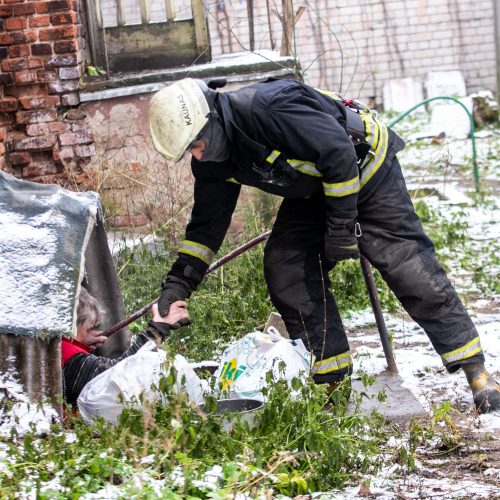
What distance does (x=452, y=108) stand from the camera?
45.6 feet

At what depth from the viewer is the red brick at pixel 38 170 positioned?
746cm

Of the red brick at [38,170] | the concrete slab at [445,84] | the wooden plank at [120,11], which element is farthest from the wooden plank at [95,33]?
the concrete slab at [445,84]

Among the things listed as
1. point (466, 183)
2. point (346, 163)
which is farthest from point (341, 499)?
point (466, 183)

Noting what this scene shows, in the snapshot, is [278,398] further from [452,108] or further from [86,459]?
[452,108]

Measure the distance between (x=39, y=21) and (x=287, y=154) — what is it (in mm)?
3927

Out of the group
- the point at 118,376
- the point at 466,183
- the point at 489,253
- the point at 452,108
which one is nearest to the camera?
the point at 118,376

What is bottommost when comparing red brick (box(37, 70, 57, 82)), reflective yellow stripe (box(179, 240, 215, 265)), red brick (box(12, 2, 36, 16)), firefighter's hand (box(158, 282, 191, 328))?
firefighter's hand (box(158, 282, 191, 328))

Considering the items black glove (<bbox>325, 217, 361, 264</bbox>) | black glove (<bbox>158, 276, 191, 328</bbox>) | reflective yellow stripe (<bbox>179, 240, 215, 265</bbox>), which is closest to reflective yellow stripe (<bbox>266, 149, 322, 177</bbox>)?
black glove (<bbox>325, 217, 361, 264</bbox>)

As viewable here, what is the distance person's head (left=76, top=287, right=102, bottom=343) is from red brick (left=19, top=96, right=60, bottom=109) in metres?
3.17

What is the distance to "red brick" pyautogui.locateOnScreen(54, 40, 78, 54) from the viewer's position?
7273mm

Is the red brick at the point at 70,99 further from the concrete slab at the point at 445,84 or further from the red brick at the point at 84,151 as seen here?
the concrete slab at the point at 445,84

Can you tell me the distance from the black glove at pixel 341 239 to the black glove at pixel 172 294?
699mm

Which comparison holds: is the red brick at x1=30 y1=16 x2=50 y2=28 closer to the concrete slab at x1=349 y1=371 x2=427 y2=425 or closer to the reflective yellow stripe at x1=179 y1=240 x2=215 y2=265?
the reflective yellow stripe at x1=179 y1=240 x2=215 y2=265

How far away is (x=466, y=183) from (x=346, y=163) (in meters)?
6.95
